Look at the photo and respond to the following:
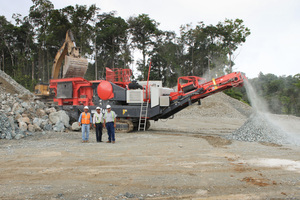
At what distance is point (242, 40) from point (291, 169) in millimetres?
35199

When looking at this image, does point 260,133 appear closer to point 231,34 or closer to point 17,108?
point 17,108

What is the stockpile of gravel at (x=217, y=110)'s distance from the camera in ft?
81.9

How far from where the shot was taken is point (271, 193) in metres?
3.93

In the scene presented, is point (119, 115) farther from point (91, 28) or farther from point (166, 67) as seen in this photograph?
point (166, 67)

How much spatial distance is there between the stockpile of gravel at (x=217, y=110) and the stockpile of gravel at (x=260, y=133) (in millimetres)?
14241

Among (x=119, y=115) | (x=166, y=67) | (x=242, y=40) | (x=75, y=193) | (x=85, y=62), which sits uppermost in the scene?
(x=242, y=40)

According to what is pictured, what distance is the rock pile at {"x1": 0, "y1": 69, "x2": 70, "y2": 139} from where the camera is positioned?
9391 mm

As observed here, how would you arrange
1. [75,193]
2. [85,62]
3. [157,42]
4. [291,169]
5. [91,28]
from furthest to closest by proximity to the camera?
[157,42] < [91,28] < [85,62] < [291,169] < [75,193]

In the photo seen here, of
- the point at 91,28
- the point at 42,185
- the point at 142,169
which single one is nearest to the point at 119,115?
the point at 142,169

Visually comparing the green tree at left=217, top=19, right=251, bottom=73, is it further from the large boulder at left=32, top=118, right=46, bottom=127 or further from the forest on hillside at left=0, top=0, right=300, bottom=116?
the large boulder at left=32, top=118, right=46, bottom=127

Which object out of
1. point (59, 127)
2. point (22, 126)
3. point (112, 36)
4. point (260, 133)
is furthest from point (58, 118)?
point (112, 36)

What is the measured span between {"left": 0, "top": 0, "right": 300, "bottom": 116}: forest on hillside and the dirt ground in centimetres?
2724

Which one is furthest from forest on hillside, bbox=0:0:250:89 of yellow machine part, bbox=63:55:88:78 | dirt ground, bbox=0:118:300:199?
dirt ground, bbox=0:118:300:199

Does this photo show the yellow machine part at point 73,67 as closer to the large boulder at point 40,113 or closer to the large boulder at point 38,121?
the large boulder at point 40,113
